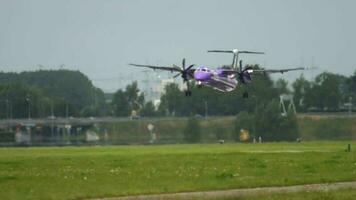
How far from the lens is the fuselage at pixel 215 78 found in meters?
99.9

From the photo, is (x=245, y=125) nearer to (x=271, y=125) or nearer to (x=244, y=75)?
(x=271, y=125)

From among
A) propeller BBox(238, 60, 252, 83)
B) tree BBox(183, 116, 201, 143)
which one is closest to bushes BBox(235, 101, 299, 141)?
tree BBox(183, 116, 201, 143)

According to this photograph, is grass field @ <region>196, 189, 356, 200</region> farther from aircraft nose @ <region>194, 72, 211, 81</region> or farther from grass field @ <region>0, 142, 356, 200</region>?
aircraft nose @ <region>194, 72, 211, 81</region>

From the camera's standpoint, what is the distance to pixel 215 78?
101625mm

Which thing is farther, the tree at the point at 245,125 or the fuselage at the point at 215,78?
the tree at the point at 245,125

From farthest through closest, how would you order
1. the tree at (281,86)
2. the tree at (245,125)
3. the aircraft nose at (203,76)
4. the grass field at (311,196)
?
1. the tree at (281,86)
2. the tree at (245,125)
3. the aircraft nose at (203,76)
4. the grass field at (311,196)

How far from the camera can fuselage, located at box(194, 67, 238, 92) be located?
328 feet

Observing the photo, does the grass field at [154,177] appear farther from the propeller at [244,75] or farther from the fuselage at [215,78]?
the propeller at [244,75]

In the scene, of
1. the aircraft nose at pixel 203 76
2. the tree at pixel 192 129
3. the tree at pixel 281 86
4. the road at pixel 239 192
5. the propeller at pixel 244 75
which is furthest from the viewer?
the tree at pixel 281 86

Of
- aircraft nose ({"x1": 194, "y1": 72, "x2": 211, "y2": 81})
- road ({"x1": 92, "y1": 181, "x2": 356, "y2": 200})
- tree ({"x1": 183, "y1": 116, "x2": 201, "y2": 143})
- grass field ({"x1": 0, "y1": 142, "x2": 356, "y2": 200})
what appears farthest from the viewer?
tree ({"x1": 183, "y1": 116, "x2": 201, "y2": 143})

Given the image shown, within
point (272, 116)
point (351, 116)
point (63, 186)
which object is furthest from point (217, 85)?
point (351, 116)

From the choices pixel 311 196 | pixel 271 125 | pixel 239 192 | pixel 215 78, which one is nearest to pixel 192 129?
pixel 271 125

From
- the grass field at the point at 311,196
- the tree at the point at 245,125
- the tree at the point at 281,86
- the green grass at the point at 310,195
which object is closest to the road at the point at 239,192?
the green grass at the point at 310,195

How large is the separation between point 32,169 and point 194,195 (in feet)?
57.4
